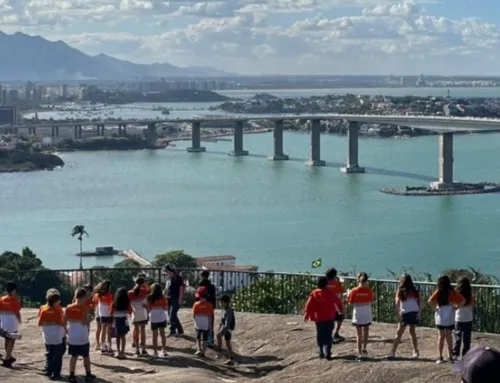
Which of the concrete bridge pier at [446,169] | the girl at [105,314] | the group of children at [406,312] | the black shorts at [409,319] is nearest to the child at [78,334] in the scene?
the girl at [105,314]

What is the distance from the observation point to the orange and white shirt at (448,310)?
7355 mm

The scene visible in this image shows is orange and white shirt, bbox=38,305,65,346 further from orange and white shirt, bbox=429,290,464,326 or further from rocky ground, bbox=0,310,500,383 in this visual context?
orange and white shirt, bbox=429,290,464,326

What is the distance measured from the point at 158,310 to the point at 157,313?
3cm

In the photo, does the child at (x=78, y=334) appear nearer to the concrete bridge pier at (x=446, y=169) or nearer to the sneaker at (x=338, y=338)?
the sneaker at (x=338, y=338)

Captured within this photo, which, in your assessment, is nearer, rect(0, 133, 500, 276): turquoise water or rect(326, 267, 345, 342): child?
rect(326, 267, 345, 342): child

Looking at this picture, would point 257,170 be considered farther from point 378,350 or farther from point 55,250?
point 378,350

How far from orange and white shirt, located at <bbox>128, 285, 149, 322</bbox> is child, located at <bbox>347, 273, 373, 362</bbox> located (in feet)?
4.82

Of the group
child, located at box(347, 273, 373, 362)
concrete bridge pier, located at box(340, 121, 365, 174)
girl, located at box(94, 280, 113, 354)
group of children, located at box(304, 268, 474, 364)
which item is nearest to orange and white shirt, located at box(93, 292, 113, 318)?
girl, located at box(94, 280, 113, 354)

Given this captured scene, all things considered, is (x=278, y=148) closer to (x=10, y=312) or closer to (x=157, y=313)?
(x=157, y=313)

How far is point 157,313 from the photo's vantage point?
8.12 metres

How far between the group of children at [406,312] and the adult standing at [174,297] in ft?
4.48

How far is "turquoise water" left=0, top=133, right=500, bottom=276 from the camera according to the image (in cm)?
3173

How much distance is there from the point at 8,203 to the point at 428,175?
2063 centimetres

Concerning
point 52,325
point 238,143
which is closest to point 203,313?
point 52,325
